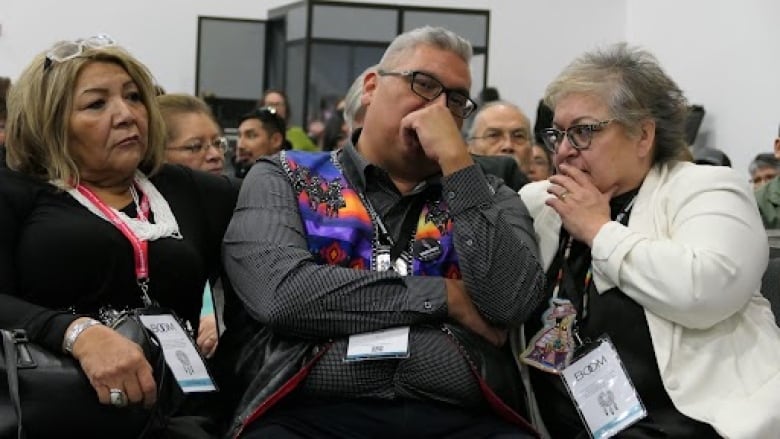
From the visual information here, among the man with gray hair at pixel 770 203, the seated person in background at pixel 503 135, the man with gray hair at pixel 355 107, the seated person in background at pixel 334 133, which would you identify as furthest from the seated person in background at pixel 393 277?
the seated person in background at pixel 334 133

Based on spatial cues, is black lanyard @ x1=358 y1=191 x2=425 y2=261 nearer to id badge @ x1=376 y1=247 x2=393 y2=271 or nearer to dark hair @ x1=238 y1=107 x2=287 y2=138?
id badge @ x1=376 y1=247 x2=393 y2=271

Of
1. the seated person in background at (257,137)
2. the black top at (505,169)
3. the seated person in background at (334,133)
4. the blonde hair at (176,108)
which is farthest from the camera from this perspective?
the seated person in background at (334,133)

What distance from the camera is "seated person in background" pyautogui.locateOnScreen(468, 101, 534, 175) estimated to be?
443cm

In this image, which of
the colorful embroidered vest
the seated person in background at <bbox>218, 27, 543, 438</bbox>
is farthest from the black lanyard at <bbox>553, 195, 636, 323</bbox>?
the colorful embroidered vest

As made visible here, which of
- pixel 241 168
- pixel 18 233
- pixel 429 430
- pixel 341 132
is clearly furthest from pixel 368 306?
pixel 341 132

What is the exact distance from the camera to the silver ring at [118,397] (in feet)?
6.31

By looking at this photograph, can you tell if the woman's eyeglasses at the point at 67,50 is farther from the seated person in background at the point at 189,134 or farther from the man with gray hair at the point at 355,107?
the seated person in background at the point at 189,134

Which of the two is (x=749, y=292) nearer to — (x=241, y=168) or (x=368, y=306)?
(x=368, y=306)

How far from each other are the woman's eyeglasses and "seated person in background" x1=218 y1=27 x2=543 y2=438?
0.47 m

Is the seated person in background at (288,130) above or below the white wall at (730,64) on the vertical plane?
below

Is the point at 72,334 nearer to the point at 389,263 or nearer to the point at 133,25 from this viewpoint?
the point at 389,263

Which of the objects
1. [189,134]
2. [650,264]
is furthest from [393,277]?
[189,134]

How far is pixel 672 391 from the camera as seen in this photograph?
82.4 inches

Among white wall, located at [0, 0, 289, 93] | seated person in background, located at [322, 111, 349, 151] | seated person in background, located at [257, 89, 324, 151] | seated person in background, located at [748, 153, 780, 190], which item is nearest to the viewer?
seated person in background, located at [748, 153, 780, 190]
